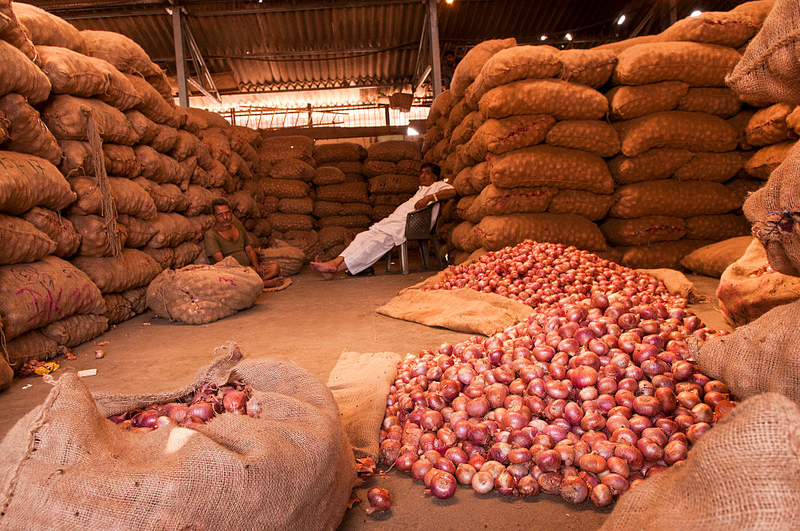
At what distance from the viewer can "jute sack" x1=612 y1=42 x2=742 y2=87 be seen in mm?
3699

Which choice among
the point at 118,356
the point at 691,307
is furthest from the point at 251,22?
the point at 691,307

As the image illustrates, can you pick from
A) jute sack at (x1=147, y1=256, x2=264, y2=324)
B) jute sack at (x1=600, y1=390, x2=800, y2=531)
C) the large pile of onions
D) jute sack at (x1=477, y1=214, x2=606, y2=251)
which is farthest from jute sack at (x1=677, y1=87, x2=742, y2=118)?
jute sack at (x1=600, y1=390, x2=800, y2=531)

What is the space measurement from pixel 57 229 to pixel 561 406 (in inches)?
119

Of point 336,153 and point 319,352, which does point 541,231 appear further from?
point 336,153

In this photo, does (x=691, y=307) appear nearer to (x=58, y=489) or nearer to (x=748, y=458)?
(x=748, y=458)

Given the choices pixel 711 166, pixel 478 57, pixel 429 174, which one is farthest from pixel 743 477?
pixel 429 174

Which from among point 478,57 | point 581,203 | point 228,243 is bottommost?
point 228,243

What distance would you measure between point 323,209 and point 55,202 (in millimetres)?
4824

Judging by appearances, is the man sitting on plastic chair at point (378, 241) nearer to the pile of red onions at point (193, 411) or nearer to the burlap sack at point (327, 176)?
the burlap sack at point (327, 176)

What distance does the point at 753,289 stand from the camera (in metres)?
2.20

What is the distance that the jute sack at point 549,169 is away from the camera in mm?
3953

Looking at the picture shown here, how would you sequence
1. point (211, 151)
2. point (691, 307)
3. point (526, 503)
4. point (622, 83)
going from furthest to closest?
1. point (211, 151)
2. point (622, 83)
3. point (691, 307)
4. point (526, 503)

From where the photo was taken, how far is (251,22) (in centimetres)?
820

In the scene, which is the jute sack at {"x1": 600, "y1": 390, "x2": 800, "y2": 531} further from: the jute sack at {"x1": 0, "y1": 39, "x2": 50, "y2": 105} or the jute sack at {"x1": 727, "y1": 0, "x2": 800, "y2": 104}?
the jute sack at {"x1": 0, "y1": 39, "x2": 50, "y2": 105}
